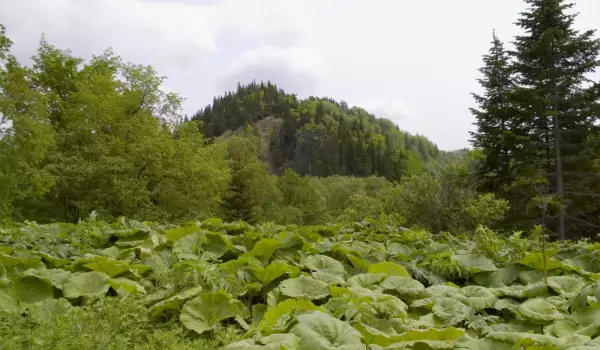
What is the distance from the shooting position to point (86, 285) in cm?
331

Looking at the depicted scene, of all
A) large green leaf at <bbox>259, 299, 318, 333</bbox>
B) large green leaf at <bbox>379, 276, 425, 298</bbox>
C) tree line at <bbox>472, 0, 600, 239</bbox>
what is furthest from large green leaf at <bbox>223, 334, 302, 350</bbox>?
tree line at <bbox>472, 0, 600, 239</bbox>

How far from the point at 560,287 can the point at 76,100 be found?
23.6 m

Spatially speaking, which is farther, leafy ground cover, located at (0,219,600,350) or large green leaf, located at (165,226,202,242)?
large green leaf, located at (165,226,202,242)

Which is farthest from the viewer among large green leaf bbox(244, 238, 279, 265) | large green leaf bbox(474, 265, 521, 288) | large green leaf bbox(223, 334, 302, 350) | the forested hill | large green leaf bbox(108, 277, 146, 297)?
the forested hill

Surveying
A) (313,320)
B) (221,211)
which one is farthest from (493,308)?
(221,211)

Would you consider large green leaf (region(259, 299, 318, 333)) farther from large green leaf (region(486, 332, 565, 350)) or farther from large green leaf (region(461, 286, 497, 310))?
large green leaf (region(461, 286, 497, 310))

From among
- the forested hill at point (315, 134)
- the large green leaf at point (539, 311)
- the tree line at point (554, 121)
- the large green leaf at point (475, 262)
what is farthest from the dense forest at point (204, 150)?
the forested hill at point (315, 134)

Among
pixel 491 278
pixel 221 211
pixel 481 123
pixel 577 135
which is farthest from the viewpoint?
pixel 221 211

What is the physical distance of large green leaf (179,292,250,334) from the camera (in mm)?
2789

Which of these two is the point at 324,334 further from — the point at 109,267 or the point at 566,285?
the point at 566,285

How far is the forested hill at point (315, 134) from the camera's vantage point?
3991 inches

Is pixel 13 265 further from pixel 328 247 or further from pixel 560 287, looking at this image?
pixel 560 287

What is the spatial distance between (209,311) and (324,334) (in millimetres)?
1009

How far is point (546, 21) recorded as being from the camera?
2239 cm
